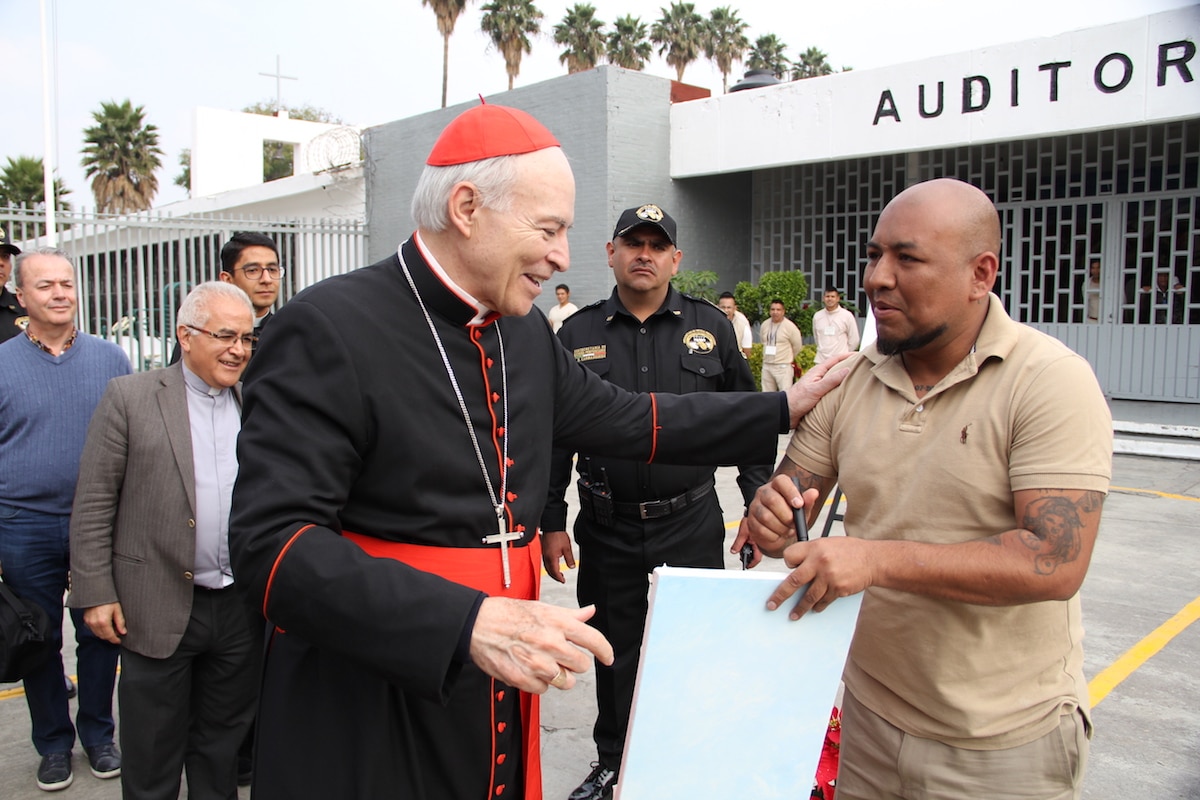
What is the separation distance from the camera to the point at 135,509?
10.2ft

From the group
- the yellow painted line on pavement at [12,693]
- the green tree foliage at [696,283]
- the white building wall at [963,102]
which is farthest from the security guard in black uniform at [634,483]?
the green tree foliage at [696,283]

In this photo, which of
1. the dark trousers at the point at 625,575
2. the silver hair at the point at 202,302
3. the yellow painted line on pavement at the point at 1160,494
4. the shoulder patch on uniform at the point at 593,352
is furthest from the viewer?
the yellow painted line on pavement at the point at 1160,494

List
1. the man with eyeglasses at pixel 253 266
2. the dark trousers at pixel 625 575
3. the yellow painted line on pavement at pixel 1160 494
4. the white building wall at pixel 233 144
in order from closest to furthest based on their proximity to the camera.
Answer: the dark trousers at pixel 625 575 → the man with eyeglasses at pixel 253 266 → the yellow painted line on pavement at pixel 1160 494 → the white building wall at pixel 233 144

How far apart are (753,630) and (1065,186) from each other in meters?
13.2

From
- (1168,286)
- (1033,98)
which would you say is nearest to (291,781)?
(1033,98)

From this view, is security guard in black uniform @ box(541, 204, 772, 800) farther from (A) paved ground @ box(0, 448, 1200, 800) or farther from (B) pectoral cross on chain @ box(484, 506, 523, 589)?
(B) pectoral cross on chain @ box(484, 506, 523, 589)

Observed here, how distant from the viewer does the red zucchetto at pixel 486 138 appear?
1.74 metres

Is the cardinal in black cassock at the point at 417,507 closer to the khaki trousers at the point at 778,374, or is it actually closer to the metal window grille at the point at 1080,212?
the khaki trousers at the point at 778,374

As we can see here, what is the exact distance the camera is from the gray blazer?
3068 mm

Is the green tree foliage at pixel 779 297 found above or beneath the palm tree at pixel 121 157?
beneath

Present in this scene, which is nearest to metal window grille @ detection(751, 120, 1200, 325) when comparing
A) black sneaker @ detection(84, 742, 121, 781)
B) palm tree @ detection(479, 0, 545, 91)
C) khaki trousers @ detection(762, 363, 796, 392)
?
khaki trousers @ detection(762, 363, 796, 392)

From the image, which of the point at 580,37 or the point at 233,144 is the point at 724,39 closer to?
the point at 580,37

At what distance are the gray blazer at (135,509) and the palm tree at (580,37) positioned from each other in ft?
111

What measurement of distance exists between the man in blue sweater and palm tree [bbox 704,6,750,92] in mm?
37643
